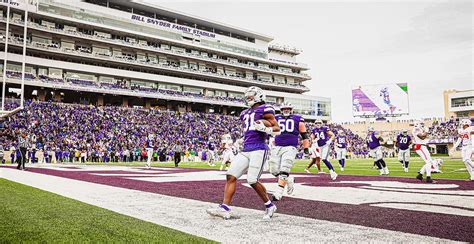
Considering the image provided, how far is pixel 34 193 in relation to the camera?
837 cm

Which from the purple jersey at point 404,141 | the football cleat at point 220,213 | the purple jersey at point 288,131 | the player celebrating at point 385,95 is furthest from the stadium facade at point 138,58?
the football cleat at point 220,213

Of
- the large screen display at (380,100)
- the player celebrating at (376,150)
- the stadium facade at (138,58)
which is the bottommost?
the player celebrating at (376,150)

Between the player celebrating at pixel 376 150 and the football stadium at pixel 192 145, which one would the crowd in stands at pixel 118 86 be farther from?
the player celebrating at pixel 376 150

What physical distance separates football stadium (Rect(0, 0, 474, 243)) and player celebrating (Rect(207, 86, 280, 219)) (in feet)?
0.08

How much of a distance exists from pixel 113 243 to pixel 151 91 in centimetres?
5497

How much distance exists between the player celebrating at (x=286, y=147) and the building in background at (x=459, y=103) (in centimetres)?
8230

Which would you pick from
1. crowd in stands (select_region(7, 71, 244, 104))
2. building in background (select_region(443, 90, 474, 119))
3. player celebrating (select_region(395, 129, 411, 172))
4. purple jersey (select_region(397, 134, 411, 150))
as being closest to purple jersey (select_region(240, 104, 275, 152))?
player celebrating (select_region(395, 129, 411, 172))

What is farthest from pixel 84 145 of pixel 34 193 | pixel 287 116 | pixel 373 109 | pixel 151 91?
pixel 373 109

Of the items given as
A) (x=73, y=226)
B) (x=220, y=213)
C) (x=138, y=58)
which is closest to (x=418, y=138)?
(x=220, y=213)

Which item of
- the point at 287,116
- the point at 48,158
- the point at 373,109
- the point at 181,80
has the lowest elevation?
the point at 48,158

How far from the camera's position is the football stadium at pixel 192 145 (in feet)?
16.4

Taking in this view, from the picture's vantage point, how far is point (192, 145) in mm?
41844

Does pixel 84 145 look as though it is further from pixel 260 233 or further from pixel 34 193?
pixel 260 233

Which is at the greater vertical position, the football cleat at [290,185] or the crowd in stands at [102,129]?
the crowd in stands at [102,129]
